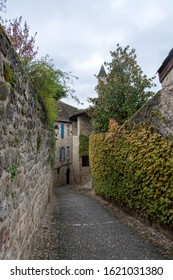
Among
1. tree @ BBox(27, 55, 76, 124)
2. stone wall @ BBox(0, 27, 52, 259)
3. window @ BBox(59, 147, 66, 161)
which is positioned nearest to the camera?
stone wall @ BBox(0, 27, 52, 259)

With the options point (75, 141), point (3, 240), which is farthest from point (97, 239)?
point (75, 141)

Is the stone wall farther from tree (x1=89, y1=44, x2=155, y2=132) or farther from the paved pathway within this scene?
tree (x1=89, y1=44, x2=155, y2=132)

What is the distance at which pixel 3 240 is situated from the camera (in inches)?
77.8

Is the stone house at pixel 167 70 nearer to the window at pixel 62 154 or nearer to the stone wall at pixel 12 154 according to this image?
the stone wall at pixel 12 154

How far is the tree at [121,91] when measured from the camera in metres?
10.9

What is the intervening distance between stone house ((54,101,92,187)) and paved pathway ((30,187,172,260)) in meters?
10.4

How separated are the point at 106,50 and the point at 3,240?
38.3 ft

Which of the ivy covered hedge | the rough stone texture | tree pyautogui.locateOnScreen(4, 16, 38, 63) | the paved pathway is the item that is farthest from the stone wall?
tree pyautogui.locateOnScreen(4, 16, 38, 63)

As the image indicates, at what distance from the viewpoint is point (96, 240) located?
436 cm

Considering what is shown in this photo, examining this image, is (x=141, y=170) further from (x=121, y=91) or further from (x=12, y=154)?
(x=121, y=91)

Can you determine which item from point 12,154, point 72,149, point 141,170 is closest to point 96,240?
point 141,170

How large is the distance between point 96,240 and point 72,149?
707 inches

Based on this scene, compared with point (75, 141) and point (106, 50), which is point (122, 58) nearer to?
point (106, 50)

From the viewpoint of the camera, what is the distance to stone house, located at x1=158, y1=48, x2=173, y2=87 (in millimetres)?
7309
